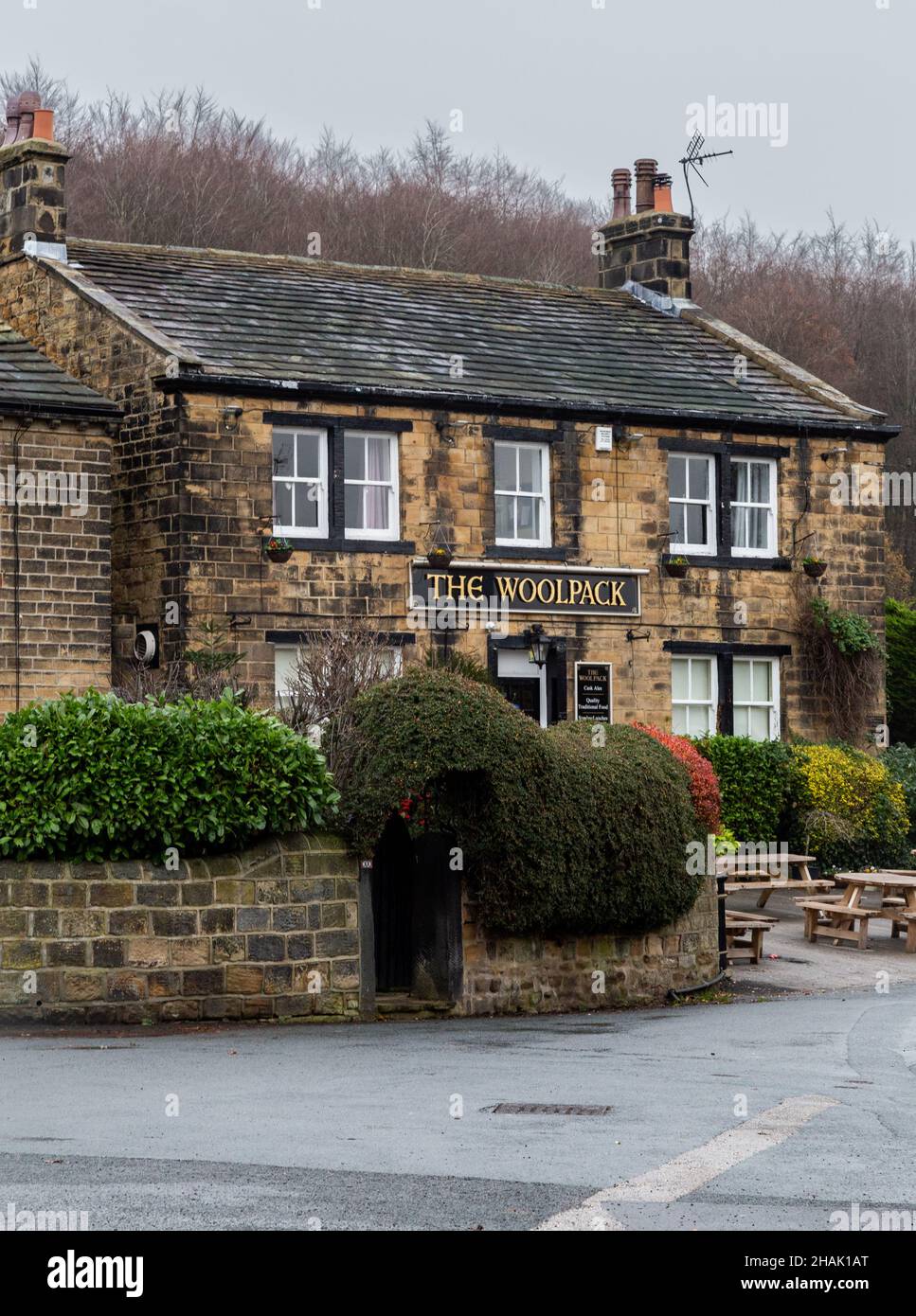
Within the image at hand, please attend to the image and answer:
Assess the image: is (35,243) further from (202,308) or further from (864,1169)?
(864,1169)

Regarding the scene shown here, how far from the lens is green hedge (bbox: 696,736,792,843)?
1051 inches

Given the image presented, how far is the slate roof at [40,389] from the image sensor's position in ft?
76.8

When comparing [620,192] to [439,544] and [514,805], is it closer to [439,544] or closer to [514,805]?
[439,544]

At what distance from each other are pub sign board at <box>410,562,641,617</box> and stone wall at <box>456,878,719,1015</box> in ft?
26.1

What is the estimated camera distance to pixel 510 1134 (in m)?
10.5

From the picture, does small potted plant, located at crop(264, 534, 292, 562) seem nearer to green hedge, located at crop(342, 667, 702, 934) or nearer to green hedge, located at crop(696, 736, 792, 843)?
green hedge, located at crop(696, 736, 792, 843)

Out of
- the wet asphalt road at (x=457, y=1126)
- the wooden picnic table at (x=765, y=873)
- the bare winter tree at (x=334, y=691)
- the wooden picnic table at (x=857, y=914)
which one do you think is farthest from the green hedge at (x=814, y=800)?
the wet asphalt road at (x=457, y=1126)

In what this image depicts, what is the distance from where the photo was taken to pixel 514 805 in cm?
1702

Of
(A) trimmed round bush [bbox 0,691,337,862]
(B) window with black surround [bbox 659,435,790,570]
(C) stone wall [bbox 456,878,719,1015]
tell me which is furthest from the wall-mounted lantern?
(A) trimmed round bush [bbox 0,691,337,862]

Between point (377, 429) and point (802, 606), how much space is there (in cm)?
750

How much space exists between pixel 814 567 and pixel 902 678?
882 cm

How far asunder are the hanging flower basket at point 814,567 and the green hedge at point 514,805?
11.6m

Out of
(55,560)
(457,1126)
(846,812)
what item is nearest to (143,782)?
(457,1126)

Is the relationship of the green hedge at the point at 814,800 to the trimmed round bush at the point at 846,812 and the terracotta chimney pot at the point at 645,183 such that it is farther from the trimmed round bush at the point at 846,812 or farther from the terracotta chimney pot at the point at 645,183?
the terracotta chimney pot at the point at 645,183
